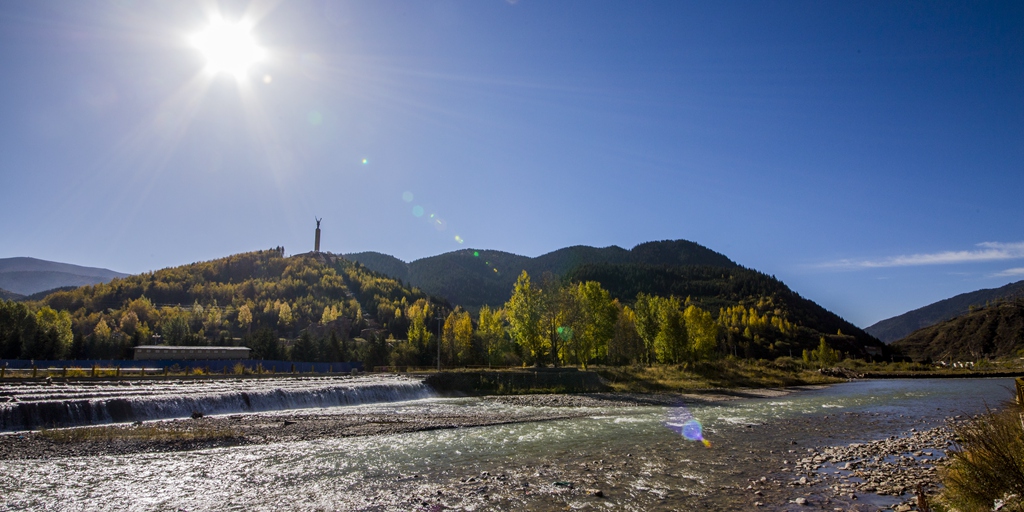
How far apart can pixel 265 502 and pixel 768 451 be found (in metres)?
17.5

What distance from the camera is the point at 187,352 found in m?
95.9

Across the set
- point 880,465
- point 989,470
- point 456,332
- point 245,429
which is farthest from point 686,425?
point 456,332

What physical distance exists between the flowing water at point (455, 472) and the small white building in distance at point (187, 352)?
8742 centimetres

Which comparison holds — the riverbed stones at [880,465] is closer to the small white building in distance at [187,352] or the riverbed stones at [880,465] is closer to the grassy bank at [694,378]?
the grassy bank at [694,378]

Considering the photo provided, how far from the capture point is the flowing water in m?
13.1

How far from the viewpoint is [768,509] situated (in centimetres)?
1197

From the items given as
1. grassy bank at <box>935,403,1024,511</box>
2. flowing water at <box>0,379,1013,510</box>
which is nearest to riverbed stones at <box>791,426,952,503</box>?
flowing water at <box>0,379,1013,510</box>

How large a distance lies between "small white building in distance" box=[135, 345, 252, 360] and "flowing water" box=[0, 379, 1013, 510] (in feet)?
287

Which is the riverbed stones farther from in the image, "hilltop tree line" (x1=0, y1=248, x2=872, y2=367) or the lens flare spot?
"hilltop tree line" (x1=0, y1=248, x2=872, y2=367)

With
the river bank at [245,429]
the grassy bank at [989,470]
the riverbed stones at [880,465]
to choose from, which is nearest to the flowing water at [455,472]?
the riverbed stones at [880,465]

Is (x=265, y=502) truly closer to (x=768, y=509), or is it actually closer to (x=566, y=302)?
(x=768, y=509)

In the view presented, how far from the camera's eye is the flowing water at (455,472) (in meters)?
13.1

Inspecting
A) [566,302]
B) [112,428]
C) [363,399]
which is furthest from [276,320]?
[112,428]

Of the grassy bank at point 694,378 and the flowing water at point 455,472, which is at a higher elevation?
the flowing water at point 455,472
